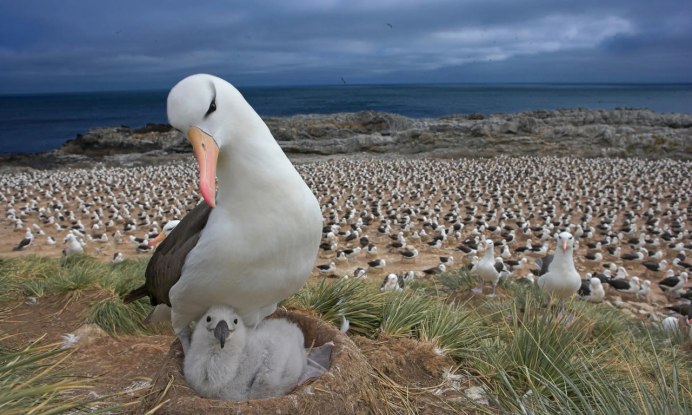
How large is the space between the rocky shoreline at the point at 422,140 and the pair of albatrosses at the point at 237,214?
111 feet

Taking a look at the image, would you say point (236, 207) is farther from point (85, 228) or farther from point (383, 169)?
point (383, 169)

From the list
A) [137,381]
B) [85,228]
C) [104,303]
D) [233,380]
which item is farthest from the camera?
[85,228]

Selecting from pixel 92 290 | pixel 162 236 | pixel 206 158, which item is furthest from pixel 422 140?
pixel 206 158

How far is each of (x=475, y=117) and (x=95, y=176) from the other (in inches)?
1497

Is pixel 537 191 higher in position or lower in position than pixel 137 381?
lower

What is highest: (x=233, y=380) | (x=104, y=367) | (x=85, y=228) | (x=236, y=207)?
(x=236, y=207)

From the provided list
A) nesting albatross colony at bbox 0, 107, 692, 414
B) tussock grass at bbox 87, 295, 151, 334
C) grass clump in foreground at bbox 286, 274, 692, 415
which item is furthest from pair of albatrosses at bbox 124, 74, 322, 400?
tussock grass at bbox 87, 295, 151, 334

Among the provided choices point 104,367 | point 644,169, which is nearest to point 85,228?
point 104,367

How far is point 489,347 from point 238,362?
6.26 ft

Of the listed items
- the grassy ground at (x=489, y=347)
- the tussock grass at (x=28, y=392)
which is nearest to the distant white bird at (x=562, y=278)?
the grassy ground at (x=489, y=347)

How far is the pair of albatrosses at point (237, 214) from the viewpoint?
2.34 meters

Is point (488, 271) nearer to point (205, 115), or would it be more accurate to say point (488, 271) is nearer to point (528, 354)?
point (528, 354)

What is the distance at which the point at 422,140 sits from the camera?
3906 cm

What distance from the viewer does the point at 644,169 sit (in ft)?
92.3
